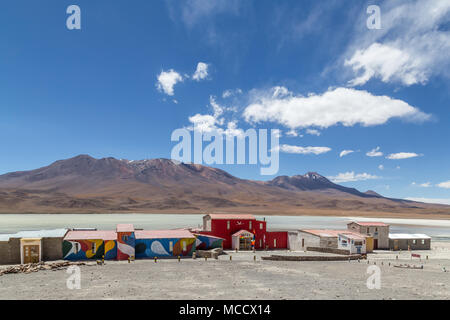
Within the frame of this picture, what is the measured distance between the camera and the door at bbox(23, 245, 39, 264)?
3566 centimetres

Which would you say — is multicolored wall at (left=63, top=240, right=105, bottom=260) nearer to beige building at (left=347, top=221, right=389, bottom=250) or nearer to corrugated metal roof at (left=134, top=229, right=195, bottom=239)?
corrugated metal roof at (left=134, top=229, right=195, bottom=239)

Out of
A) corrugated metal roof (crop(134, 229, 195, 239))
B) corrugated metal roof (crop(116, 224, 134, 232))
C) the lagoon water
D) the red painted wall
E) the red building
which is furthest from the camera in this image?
the lagoon water

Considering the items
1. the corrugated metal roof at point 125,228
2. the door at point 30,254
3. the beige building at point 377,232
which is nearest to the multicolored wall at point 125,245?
the corrugated metal roof at point 125,228

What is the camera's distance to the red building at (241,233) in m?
49.4

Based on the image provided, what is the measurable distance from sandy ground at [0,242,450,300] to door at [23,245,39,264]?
7.24 meters

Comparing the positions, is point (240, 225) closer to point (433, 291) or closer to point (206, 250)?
point (206, 250)

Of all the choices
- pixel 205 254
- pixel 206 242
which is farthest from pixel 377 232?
pixel 205 254

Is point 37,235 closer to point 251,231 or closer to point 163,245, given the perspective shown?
point 163,245

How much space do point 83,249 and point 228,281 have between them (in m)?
20.8

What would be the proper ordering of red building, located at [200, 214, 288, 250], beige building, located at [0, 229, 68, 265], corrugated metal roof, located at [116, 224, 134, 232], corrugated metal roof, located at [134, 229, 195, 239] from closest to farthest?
beige building, located at [0, 229, 68, 265] < corrugated metal roof, located at [116, 224, 134, 232] < corrugated metal roof, located at [134, 229, 195, 239] < red building, located at [200, 214, 288, 250]

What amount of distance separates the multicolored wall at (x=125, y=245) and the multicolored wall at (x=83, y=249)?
2.06 meters

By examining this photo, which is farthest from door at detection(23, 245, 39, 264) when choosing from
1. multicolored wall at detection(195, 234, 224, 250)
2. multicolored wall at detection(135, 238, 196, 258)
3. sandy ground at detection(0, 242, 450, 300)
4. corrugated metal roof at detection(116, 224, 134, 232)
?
multicolored wall at detection(195, 234, 224, 250)

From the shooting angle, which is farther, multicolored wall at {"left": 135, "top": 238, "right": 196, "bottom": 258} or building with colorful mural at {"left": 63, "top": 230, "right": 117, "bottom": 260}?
multicolored wall at {"left": 135, "top": 238, "right": 196, "bottom": 258}

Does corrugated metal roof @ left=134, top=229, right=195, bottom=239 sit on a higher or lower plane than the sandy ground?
higher
